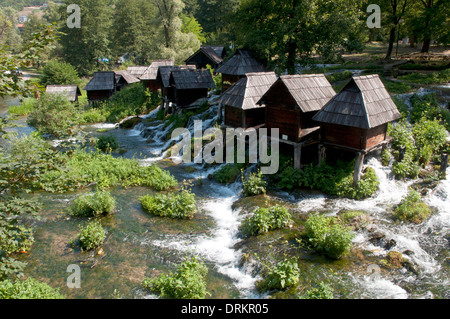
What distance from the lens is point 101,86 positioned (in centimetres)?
3934

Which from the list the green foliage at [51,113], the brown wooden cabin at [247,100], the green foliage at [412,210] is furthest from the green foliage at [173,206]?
the green foliage at [51,113]

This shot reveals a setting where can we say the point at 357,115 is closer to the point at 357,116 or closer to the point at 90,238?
the point at 357,116

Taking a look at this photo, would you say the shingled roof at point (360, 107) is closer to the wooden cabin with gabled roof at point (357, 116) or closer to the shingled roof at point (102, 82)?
the wooden cabin with gabled roof at point (357, 116)

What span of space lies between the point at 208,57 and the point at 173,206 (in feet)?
94.8

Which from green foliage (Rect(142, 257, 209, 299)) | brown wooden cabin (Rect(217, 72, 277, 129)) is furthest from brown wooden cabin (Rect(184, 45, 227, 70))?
green foliage (Rect(142, 257, 209, 299))

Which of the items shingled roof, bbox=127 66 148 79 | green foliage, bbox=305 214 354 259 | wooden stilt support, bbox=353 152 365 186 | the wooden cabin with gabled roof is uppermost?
shingled roof, bbox=127 66 148 79

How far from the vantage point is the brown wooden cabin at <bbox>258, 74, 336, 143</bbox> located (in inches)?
611

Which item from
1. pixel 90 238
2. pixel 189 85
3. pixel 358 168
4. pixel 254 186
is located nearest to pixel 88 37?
pixel 189 85

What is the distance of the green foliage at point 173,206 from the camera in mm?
14445

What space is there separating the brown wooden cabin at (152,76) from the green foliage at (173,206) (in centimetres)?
2289

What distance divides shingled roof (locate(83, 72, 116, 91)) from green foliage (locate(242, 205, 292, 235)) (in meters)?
31.8

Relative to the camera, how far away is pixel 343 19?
70.7 feet

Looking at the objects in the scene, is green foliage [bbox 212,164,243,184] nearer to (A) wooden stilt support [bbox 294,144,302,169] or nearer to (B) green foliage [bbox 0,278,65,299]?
(A) wooden stilt support [bbox 294,144,302,169]
